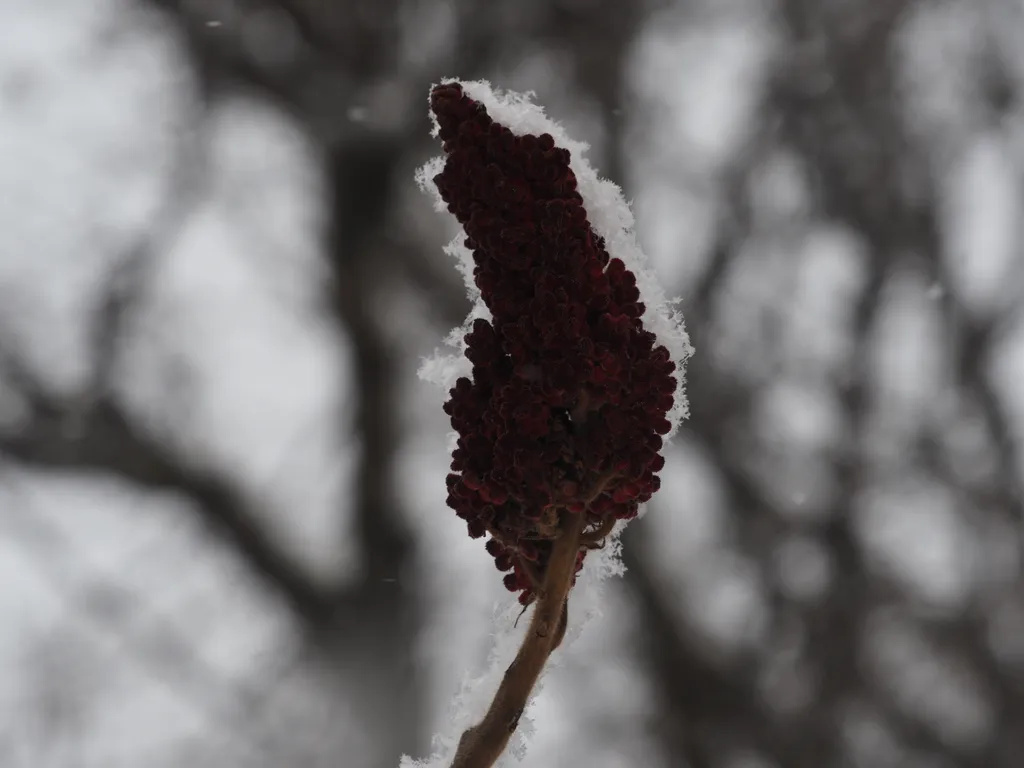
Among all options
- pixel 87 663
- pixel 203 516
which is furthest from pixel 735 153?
pixel 87 663

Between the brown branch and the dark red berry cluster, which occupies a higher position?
the dark red berry cluster

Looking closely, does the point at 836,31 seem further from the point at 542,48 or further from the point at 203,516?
the point at 203,516

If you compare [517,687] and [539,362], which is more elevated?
[539,362]

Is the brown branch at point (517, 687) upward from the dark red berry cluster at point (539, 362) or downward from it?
downward
